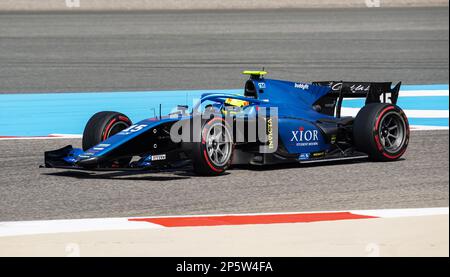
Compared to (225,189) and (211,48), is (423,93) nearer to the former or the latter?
(225,189)

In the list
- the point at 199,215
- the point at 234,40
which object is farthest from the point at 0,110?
the point at 234,40

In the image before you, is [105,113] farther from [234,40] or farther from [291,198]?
[234,40]

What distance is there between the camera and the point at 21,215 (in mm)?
7477

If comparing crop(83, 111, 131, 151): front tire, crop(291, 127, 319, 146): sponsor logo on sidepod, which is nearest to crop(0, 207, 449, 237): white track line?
crop(291, 127, 319, 146): sponsor logo on sidepod

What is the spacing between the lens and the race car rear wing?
34.5 feet

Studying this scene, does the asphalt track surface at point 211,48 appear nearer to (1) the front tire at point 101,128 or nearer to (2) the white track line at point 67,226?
(1) the front tire at point 101,128

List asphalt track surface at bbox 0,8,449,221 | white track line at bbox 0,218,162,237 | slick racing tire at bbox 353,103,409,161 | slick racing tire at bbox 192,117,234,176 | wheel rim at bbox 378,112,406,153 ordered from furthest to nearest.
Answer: wheel rim at bbox 378,112,406,153
slick racing tire at bbox 353,103,409,161
slick racing tire at bbox 192,117,234,176
asphalt track surface at bbox 0,8,449,221
white track line at bbox 0,218,162,237

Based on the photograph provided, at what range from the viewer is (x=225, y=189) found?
8.57 metres

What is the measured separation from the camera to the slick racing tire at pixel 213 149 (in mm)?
8945

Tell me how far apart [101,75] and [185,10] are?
23351 mm

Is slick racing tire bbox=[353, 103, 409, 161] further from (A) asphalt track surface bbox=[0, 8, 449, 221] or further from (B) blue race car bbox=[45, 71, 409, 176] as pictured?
(A) asphalt track surface bbox=[0, 8, 449, 221]

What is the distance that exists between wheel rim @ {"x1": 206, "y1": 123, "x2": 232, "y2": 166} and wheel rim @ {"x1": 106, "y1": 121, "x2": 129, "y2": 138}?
3.76 ft

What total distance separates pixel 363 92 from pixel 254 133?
1.60 m

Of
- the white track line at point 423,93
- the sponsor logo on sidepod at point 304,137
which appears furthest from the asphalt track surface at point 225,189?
the white track line at point 423,93
